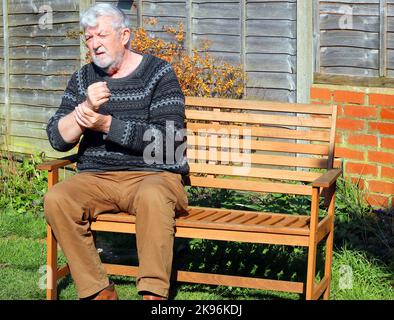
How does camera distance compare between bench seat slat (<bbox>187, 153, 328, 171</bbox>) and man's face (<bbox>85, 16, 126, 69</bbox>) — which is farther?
bench seat slat (<bbox>187, 153, 328, 171</bbox>)

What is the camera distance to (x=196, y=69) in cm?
730

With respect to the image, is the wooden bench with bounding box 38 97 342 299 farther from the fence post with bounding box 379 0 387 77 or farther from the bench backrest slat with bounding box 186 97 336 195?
the fence post with bounding box 379 0 387 77

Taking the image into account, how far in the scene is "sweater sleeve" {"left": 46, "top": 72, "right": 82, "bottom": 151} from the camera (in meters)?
4.89

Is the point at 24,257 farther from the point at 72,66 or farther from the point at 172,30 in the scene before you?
the point at 72,66

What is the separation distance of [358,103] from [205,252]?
5.44 ft

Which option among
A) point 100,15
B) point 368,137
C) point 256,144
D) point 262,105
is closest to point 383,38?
point 368,137

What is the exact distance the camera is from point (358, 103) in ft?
21.1

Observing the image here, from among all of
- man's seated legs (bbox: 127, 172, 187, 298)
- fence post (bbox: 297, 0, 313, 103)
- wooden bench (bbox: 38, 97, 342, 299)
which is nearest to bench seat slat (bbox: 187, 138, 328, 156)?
wooden bench (bbox: 38, 97, 342, 299)

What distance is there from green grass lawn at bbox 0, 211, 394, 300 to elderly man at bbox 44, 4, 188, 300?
576mm

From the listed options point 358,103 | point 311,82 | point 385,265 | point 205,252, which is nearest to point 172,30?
point 311,82

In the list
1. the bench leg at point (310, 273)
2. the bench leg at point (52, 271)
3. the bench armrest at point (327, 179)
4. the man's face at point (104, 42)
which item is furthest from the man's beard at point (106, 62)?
the bench leg at point (310, 273)

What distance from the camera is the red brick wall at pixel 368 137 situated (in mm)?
6258

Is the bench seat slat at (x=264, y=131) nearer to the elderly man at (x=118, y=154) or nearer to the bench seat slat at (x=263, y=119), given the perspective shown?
the bench seat slat at (x=263, y=119)

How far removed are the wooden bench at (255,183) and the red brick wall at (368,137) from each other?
3.56 ft
